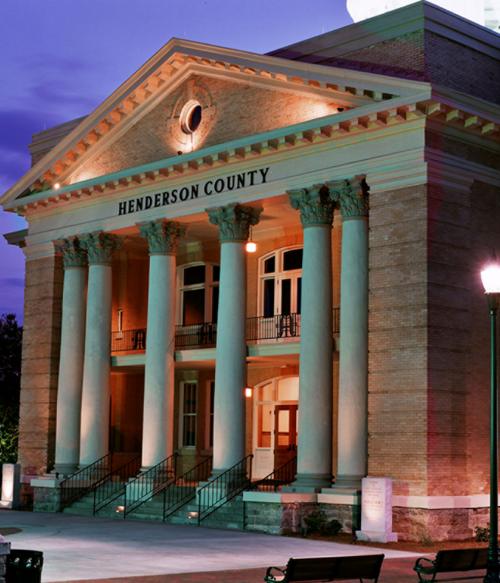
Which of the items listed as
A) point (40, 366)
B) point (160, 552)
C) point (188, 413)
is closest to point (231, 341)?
point (188, 413)

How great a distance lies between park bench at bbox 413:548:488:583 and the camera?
15.5 metres

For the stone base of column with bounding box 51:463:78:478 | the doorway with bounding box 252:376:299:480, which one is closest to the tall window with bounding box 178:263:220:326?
the doorway with bounding box 252:376:299:480

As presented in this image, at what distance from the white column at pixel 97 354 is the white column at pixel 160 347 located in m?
2.40

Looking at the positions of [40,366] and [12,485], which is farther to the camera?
[40,366]

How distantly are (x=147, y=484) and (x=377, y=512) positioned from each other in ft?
28.4

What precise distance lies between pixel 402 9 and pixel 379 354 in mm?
8462

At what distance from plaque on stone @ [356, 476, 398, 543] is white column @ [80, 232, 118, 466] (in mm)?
11515

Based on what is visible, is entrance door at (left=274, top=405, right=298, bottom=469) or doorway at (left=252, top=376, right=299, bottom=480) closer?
entrance door at (left=274, top=405, right=298, bottom=469)

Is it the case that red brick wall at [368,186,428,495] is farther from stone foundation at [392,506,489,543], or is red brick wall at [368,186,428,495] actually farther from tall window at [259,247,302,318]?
tall window at [259,247,302,318]

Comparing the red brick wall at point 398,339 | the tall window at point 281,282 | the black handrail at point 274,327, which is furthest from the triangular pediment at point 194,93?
the black handrail at point 274,327

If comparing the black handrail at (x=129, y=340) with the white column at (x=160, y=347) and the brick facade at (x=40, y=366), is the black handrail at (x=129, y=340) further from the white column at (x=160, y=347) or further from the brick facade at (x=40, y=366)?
the white column at (x=160, y=347)

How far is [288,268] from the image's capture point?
112 feet

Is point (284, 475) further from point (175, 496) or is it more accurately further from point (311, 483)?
point (311, 483)

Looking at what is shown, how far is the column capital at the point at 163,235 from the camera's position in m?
32.3
